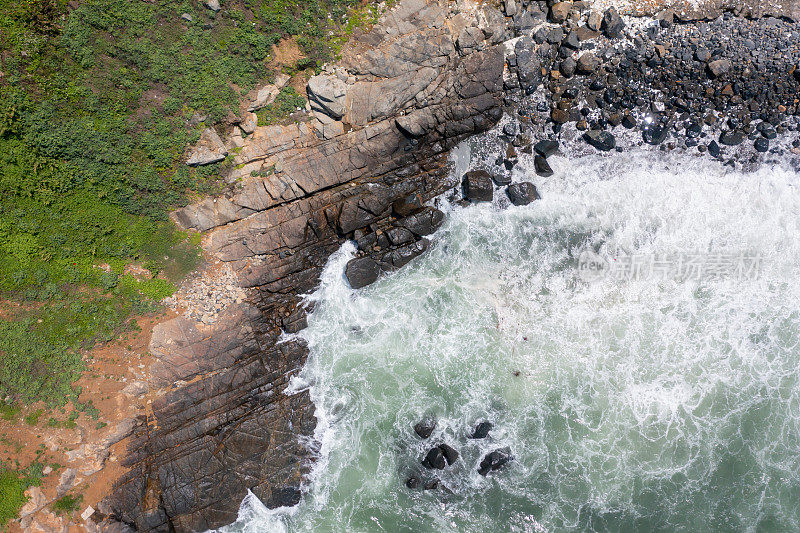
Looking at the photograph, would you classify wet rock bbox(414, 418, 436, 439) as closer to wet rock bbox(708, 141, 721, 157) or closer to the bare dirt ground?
the bare dirt ground

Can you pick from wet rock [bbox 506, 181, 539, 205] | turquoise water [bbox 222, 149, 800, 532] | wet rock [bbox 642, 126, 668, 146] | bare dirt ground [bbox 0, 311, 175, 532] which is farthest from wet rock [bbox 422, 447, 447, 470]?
wet rock [bbox 642, 126, 668, 146]

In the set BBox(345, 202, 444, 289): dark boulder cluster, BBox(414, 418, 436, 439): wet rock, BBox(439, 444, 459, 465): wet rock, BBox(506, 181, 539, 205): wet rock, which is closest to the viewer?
BBox(439, 444, 459, 465): wet rock

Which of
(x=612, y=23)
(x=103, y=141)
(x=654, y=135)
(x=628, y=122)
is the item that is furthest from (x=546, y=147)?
(x=103, y=141)

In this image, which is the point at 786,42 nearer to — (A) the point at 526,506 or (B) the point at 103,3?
(A) the point at 526,506

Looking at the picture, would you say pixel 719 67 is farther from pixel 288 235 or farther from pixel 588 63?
pixel 288 235

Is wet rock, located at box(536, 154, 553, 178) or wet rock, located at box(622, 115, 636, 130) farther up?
wet rock, located at box(622, 115, 636, 130)

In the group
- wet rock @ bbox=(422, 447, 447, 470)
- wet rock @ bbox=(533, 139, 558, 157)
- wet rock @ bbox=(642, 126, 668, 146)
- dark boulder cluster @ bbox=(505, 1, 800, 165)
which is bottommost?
wet rock @ bbox=(422, 447, 447, 470)

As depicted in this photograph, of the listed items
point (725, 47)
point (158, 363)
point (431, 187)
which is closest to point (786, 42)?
point (725, 47)

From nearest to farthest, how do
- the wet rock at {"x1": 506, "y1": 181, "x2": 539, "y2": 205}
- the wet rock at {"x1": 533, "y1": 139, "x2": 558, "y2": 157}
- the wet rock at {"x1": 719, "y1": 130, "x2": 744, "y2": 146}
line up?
1. the wet rock at {"x1": 719, "y1": 130, "x2": 744, "y2": 146}
2. the wet rock at {"x1": 506, "y1": 181, "x2": 539, "y2": 205}
3. the wet rock at {"x1": 533, "y1": 139, "x2": 558, "y2": 157}
